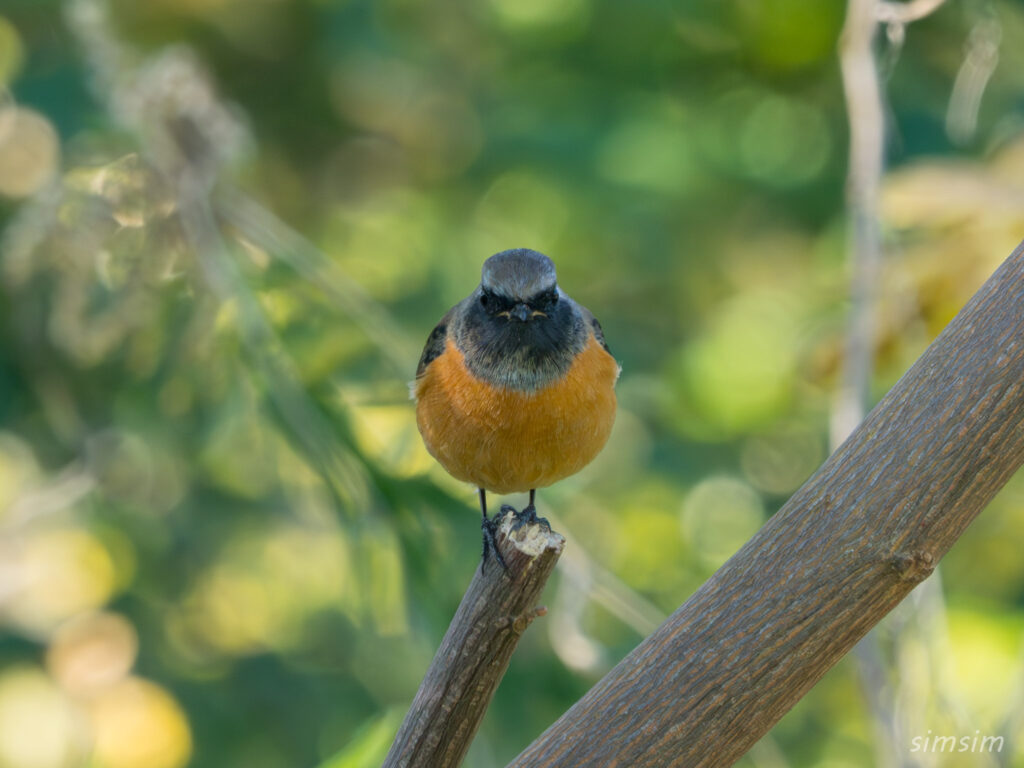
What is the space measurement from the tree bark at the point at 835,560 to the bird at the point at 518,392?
72 centimetres

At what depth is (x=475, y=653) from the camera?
69.7 inches

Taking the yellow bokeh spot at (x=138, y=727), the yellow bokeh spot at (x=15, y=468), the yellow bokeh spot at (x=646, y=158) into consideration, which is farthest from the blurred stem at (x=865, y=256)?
the yellow bokeh spot at (x=15, y=468)

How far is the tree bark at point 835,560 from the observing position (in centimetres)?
158

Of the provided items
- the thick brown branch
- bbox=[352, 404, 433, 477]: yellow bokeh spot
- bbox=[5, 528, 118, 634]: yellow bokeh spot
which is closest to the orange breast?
the thick brown branch

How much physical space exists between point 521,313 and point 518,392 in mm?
185

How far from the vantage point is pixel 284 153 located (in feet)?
18.1

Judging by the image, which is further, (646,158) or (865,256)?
(646,158)

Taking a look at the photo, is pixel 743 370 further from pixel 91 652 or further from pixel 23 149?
pixel 23 149

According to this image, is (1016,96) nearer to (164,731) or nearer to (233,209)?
(233,209)

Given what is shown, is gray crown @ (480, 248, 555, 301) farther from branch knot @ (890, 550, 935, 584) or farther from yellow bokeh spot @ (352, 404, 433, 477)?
branch knot @ (890, 550, 935, 584)

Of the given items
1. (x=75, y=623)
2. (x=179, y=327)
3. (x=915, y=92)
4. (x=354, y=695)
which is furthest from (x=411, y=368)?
(x=915, y=92)

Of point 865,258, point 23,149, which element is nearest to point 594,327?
point 865,258

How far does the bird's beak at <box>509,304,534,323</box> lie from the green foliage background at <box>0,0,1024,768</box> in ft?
4.13

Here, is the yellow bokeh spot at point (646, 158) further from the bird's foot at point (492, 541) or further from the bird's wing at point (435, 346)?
the bird's foot at point (492, 541)
